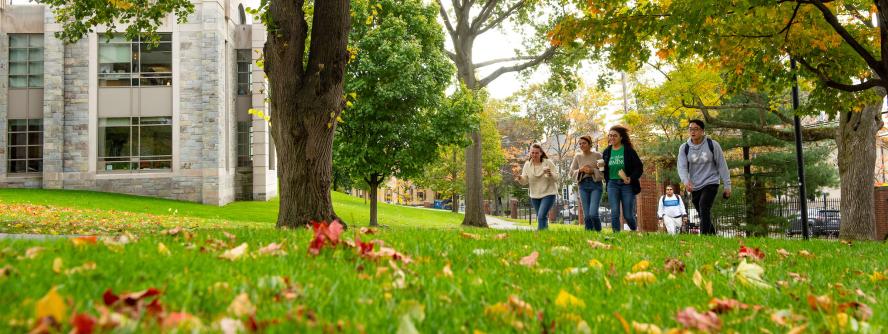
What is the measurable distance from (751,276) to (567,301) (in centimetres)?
169

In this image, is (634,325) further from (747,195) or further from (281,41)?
(747,195)

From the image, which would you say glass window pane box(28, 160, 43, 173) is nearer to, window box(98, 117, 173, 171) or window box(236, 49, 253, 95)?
window box(98, 117, 173, 171)

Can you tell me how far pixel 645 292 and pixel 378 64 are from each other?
1802 cm

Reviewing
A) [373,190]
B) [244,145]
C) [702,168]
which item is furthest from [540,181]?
[244,145]

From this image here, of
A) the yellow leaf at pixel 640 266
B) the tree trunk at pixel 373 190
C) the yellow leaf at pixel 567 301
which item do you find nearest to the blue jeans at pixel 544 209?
the yellow leaf at pixel 640 266

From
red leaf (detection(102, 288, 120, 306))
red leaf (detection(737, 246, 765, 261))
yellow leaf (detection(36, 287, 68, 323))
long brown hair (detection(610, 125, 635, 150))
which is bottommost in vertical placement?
red leaf (detection(737, 246, 765, 261))

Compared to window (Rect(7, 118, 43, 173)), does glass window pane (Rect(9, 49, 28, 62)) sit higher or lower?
higher

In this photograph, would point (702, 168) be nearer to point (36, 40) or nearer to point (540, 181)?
point (540, 181)

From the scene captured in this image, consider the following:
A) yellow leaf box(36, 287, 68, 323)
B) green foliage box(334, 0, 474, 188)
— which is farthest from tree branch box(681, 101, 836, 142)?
yellow leaf box(36, 287, 68, 323)

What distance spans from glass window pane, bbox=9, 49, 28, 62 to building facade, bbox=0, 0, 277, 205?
0.13 ft

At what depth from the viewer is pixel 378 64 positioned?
67.1 feet

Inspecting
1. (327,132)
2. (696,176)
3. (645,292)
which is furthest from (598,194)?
(645,292)

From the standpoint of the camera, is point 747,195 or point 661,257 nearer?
point 661,257

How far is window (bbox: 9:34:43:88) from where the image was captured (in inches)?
1061
